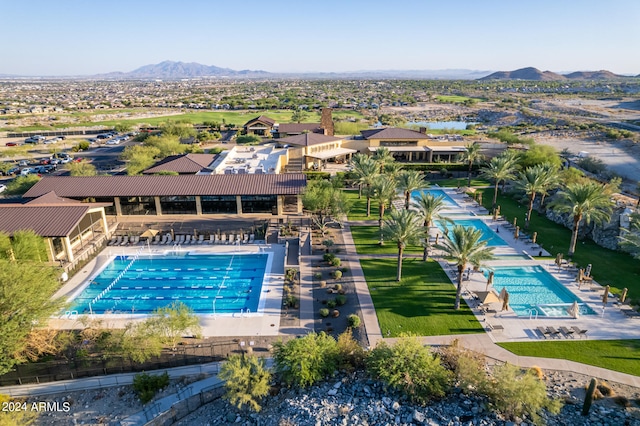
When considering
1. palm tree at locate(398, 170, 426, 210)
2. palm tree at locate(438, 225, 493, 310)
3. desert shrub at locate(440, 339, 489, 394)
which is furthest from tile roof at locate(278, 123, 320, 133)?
desert shrub at locate(440, 339, 489, 394)

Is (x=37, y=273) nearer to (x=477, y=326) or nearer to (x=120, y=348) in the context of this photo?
(x=120, y=348)

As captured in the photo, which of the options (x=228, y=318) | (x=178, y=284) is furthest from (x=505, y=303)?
(x=178, y=284)

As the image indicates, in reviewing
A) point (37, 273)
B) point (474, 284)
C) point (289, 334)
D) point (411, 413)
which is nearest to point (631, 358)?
point (474, 284)

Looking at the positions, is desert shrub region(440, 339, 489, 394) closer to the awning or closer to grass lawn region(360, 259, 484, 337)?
grass lawn region(360, 259, 484, 337)

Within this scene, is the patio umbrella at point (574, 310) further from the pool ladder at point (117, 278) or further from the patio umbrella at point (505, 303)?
the pool ladder at point (117, 278)

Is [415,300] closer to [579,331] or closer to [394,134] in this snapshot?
[579,331]

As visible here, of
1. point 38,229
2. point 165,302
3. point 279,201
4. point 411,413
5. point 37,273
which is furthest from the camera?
point 279,201
